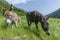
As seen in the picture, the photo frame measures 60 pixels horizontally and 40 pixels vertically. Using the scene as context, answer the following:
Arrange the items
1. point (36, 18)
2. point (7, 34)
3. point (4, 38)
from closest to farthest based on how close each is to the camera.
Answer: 1. point (4, 38)
2. point (7, 34)
3. point (36, 18)

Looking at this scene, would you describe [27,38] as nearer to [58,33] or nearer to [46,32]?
[46,32]

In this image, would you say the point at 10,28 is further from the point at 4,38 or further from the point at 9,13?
the point at 4,38

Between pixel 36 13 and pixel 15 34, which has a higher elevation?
pixel 36 13

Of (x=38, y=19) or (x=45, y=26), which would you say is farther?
(x=38, y=19)

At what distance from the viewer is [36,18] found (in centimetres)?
2125

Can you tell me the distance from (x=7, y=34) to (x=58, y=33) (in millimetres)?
6223

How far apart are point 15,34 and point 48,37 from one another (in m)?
3.03

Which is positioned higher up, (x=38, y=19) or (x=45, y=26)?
(x=38, y=19)

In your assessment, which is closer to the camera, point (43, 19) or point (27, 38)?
point (27, 38)

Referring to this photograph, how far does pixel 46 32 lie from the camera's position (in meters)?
19.5

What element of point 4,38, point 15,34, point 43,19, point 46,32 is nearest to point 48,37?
point 46,32

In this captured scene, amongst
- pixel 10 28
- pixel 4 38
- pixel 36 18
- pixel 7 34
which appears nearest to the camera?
pixel 4 38

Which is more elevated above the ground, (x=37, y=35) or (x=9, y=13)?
(x=9, y=13)

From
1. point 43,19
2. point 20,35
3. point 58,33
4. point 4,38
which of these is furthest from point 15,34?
point 58,33
